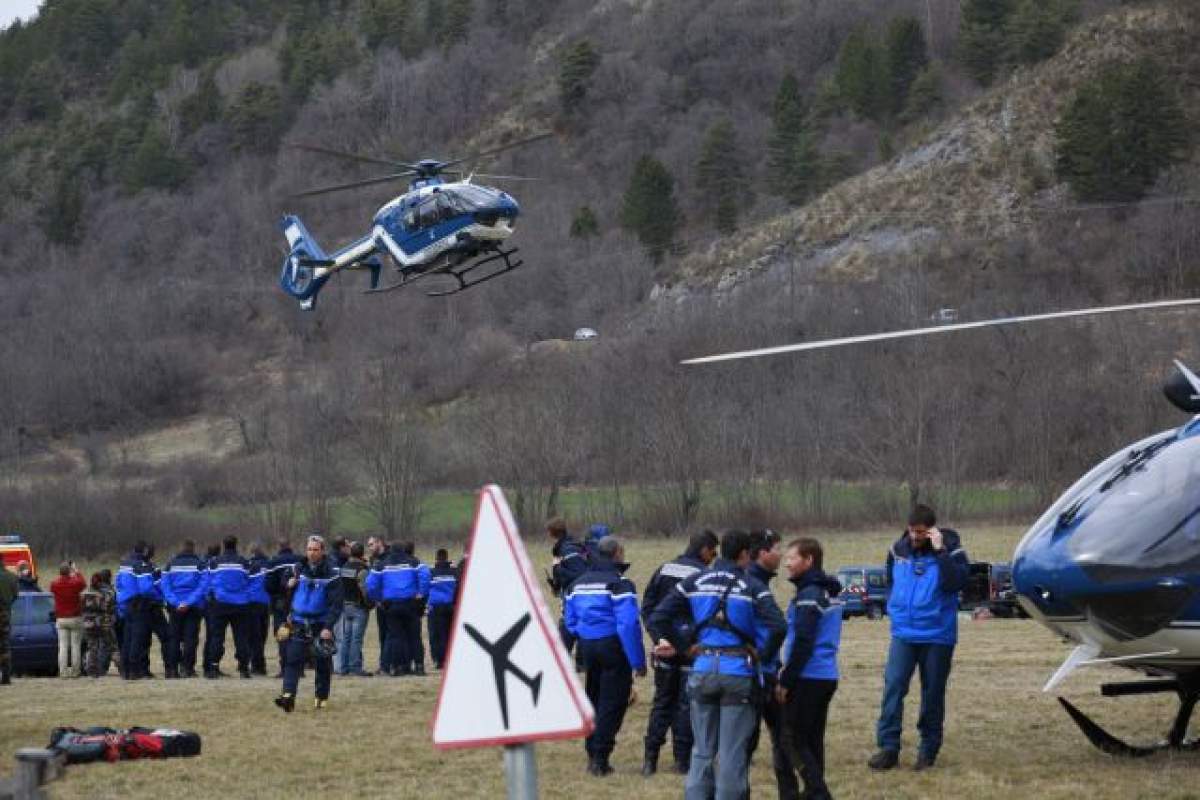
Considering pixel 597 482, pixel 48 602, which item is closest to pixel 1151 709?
pixel 48 602

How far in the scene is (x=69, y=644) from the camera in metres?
24.8

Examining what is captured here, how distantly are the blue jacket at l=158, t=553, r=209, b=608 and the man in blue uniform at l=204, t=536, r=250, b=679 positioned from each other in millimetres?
400

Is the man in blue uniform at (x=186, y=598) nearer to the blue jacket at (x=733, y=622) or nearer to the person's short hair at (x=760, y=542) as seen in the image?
the person's short hair at (x=760, y=542)

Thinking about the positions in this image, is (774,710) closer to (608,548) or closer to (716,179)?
(608,548)

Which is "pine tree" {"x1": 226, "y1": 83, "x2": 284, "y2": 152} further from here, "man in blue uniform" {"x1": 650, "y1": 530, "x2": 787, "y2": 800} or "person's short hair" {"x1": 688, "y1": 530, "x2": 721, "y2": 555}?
"man in blue uniform" {"x1": 650, "y1": 530, "x2": 787, "y2": 800}

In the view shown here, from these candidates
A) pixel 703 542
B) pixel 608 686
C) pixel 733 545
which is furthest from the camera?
pixel 608 686

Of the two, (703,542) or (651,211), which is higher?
(651,211)

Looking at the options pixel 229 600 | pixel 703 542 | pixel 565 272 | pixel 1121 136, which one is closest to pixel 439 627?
pixel 229 600

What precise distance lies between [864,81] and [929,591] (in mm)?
111317

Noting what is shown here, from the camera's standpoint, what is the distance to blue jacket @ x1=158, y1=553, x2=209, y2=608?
22734 mm

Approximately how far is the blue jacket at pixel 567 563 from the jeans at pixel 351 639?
4295 mm

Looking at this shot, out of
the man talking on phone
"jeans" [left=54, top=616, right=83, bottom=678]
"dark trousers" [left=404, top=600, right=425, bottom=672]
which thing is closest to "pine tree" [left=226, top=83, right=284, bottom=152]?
"jeans" [left=54, top=616, right=83, bottom=678]

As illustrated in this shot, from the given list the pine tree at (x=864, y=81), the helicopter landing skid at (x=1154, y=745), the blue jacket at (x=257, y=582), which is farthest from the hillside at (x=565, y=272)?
the helicopter landing skid at (x=1154, y=745)

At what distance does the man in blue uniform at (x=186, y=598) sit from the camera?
74.6 feet
